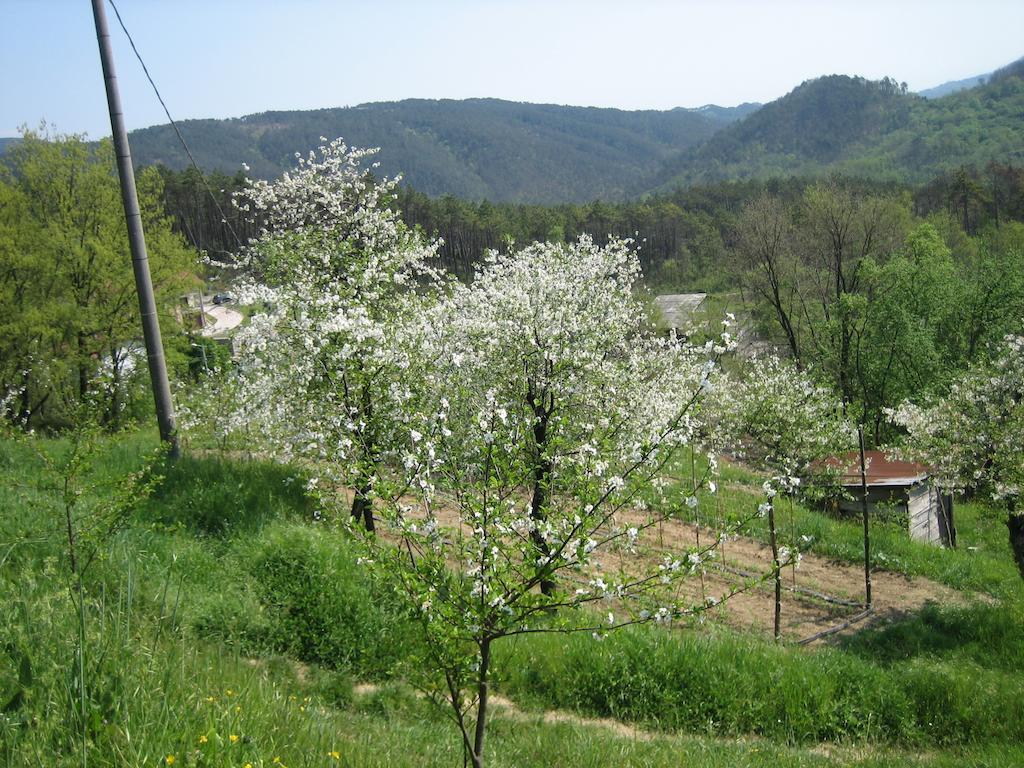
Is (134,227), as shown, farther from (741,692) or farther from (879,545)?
(879,545)

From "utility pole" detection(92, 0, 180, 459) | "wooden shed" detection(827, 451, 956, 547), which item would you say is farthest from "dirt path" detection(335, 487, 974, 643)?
"wooden shed" detection(827, 451, 956, 547)

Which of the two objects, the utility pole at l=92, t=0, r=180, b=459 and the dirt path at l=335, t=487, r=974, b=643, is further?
the dirt path at l=335, t=487, r=974, b=643

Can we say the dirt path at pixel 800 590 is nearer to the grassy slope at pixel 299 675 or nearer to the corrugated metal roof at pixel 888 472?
the grassy slope at pixel 299 675

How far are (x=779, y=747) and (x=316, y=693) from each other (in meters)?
4.80

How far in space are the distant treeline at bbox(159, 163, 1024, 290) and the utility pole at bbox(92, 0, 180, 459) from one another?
2126 inches

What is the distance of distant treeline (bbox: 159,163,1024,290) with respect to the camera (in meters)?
73.4

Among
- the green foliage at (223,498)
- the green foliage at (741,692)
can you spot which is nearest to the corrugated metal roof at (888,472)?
the green foliage at (741,692)

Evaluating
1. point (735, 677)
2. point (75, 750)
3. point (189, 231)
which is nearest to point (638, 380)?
point (735, 677)

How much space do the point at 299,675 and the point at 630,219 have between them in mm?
96032

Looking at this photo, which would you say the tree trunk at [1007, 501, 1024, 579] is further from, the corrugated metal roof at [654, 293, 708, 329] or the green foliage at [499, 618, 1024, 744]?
the corrugated metal roof at [654, 293, 708, 329]

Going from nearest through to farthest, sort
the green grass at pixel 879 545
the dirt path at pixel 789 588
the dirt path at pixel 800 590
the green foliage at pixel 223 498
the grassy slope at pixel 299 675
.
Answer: the grassy slope at pixel 299 675
the green foliage at pixel 223 498
the dirt path at pixel 789 588
the dirt path at pixel 800 590
the green grass at pixel 879 545

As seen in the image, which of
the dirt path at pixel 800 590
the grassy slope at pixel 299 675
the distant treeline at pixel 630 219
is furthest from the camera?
the distant treeline at pixel 630 219

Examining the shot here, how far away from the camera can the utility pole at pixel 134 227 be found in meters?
10.2

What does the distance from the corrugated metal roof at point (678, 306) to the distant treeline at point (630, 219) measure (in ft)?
15.5
